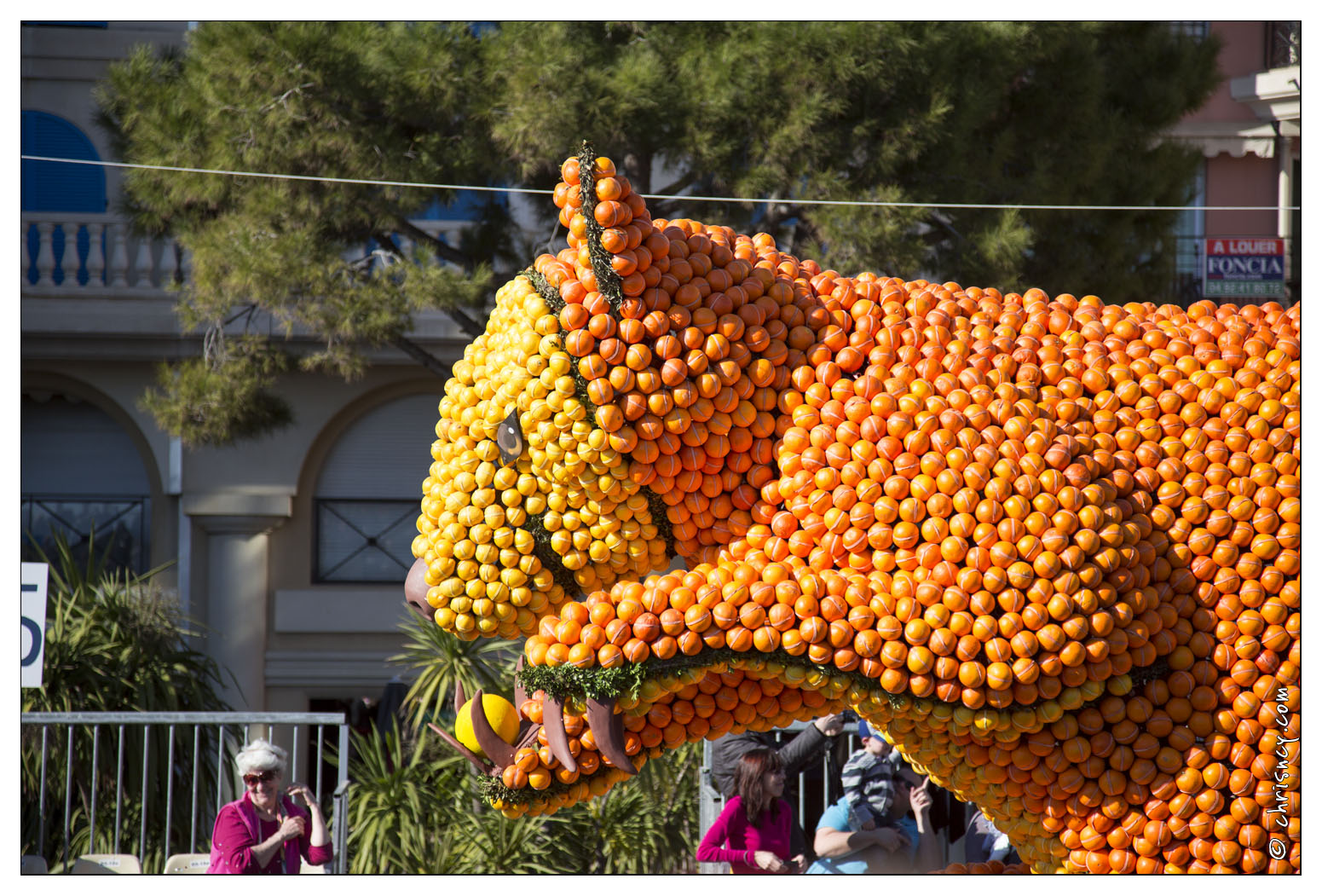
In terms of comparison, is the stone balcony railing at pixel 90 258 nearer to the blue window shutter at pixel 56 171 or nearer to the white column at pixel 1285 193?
the blue window shutter at pixel 56 171

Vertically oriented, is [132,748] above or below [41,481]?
below

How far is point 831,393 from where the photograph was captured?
8.46ft

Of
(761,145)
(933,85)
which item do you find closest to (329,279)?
(761,145)

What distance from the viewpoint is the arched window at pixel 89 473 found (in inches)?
369

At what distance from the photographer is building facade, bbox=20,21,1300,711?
29.3 feet

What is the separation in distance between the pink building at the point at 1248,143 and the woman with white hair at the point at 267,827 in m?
5.40

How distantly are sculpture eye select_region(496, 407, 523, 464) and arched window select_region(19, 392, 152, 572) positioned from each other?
759cm

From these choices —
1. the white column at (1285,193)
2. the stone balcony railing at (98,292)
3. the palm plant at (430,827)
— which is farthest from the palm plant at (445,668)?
the white column at (1285,193)

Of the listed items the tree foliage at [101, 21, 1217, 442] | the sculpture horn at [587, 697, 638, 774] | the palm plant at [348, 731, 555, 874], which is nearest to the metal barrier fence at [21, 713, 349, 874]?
the palm plant at [348, 731, 555, 874]

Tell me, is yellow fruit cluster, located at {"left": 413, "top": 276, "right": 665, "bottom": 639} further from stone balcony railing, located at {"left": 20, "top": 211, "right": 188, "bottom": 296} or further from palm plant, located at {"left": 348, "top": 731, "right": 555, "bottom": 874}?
stone balcony railing, located at {"left": 20, "top": 211, "right": 188, "bottom": 296}

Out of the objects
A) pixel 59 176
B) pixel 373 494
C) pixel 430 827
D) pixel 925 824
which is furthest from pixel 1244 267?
pixel 59 176

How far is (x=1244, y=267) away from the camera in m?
7.31

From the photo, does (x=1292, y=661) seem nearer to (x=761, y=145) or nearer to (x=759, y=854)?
(x=759, y=854)

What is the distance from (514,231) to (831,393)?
5008mm
